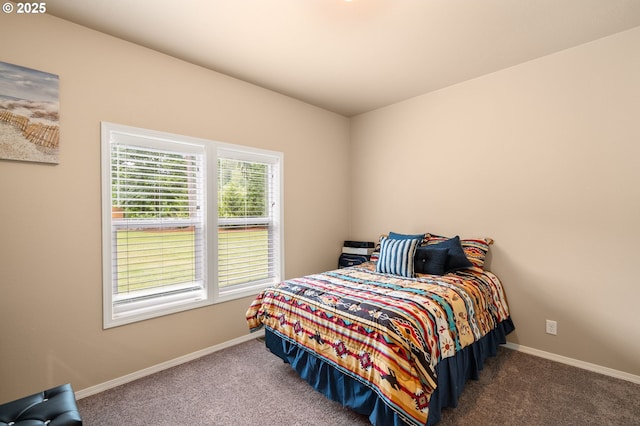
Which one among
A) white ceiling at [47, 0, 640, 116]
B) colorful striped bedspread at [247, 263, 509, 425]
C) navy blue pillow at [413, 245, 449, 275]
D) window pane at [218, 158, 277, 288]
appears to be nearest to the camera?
colorful striped bedspread at [247, 263, 509, 425]

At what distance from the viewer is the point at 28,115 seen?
1951mm

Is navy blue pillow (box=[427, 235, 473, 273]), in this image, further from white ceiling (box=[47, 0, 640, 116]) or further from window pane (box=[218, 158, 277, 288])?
window pane (box=[218, 158, 277, 288])

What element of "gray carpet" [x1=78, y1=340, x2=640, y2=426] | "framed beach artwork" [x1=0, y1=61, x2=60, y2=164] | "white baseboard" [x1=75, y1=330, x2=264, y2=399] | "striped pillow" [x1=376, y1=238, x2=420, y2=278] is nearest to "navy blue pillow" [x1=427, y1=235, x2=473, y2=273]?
"striped pillow" [x1=376, y1=238, x2=420, y2=278]

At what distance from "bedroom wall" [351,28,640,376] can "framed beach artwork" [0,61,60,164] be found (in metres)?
3.33

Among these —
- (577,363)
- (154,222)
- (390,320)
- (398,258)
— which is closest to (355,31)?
(398,258)

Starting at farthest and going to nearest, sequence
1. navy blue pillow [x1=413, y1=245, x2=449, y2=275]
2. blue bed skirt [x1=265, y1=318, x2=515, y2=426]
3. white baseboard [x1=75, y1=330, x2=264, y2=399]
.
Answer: navy blue pillow [x1=413, y1=245, x2=449, y2=275], white baseboard [x1=75, y1=330, x2=264, y2=399], blue bed skirt [x1=265, y1=318, x2=515, y2=426]

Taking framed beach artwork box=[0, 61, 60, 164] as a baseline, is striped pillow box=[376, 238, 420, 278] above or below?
below

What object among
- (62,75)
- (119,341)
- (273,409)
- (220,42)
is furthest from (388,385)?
(62,75)

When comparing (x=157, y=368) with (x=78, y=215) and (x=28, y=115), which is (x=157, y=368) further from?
(x=28, y=115)

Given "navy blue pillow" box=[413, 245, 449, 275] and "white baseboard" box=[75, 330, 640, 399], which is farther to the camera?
"navy blue pillow" box=[413, 245, 449, 275]

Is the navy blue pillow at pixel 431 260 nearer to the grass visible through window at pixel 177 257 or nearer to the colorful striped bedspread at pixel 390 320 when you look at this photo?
the colorful striped bedspread at pixel 390 320

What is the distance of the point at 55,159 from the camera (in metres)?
2.05

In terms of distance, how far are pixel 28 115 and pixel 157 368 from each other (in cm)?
207

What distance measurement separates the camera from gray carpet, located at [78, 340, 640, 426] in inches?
73.2
